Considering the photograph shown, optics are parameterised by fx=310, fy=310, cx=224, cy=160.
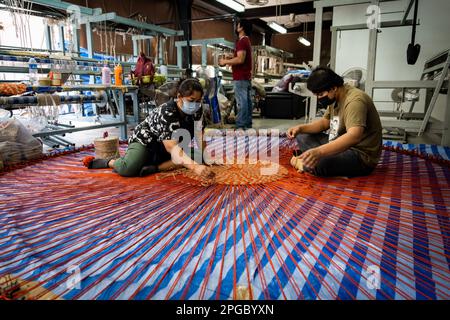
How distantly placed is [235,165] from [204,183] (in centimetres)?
47

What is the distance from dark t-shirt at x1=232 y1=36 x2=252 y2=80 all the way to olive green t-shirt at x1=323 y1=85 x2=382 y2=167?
7.05ft

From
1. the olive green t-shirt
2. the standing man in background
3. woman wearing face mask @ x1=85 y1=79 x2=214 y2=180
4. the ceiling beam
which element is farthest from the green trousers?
the ceiling beam

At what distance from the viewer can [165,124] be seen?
190 centimetres

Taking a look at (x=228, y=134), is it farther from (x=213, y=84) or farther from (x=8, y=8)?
(x=8, y=8)

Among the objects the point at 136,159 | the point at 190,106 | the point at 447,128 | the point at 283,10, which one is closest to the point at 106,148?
the point at 136,159

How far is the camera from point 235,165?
2256 mm

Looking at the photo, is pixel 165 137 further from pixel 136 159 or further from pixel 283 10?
pixel 283 10

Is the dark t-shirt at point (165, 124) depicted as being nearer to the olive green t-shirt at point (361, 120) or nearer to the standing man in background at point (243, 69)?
the olive green t-shirt at point (361, 120)

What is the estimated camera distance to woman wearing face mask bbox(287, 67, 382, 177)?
5.56ft

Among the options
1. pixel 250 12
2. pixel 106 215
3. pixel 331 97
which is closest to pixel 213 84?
pixel 331 97

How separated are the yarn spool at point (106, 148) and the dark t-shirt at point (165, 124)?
1.55ft

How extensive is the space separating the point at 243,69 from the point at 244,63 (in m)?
0.08

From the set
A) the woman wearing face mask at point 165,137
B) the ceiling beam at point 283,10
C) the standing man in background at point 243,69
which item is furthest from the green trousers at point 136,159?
the ceiling beam at point 283,10

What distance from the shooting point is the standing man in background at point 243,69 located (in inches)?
154
